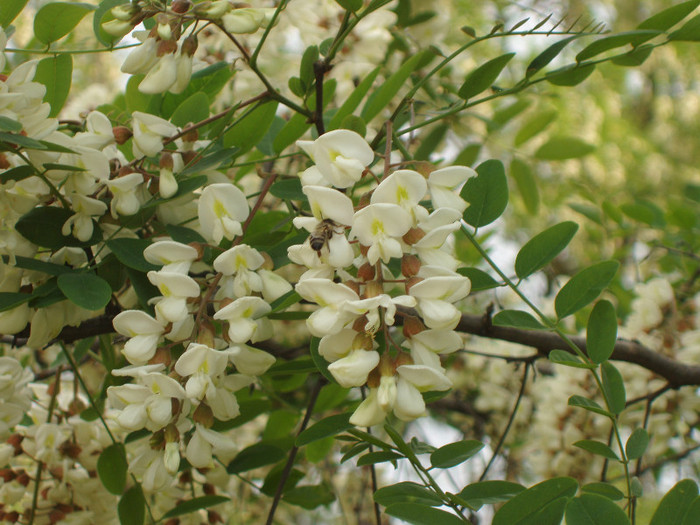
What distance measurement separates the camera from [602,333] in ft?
2.06

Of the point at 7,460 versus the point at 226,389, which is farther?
the point at 7,460

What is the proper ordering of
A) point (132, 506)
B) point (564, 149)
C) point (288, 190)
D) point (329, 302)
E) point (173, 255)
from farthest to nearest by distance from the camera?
point (564, 149) → point (132, 506) → point (288, 190) → point (173, 255) → point (329, 302)

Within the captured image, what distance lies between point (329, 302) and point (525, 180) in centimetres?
86

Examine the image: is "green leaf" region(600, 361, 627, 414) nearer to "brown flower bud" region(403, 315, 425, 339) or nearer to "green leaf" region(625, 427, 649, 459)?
"green leaf" region(625, 427, 649, 459)

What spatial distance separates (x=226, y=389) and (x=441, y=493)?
217 millimetres

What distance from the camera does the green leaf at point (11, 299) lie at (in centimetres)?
63

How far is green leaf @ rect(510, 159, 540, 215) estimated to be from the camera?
1240 mm

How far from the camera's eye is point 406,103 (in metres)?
0.69

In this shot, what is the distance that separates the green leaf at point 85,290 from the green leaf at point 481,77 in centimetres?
41

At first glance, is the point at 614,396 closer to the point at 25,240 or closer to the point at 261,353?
the point at 261,353

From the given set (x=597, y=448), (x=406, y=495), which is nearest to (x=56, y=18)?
(x=406, y=495)

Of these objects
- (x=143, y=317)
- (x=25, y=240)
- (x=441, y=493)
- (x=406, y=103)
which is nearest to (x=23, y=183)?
(x=25, y=240)

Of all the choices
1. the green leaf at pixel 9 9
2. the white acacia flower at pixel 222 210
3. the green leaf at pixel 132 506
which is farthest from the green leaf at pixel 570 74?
the green leaf at pixel 132 506

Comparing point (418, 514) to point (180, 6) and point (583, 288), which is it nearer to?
point (583, 288)
